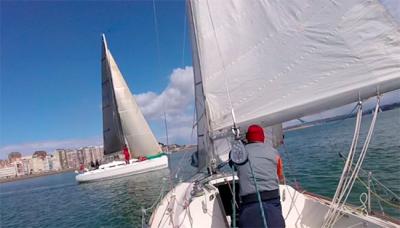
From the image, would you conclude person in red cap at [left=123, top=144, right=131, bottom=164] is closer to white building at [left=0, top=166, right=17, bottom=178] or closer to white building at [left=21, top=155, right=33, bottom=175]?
white building at [left=0, top=166, right=17, bottom=178]

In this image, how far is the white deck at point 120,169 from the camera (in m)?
38.4

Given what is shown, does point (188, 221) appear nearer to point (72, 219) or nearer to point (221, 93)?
point (221, 93)

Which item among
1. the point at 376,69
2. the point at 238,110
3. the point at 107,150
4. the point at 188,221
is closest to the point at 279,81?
the point at 238,110

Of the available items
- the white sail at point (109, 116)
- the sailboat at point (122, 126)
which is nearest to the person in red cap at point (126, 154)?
the sailboat at point (122, 126)

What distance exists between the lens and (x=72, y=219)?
1780 cm

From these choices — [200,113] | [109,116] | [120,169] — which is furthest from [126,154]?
[200,113]

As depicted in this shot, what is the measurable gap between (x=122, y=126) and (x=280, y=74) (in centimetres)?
3708

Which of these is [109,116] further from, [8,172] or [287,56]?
[8,172]

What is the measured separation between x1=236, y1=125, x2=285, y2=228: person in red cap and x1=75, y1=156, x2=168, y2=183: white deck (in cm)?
3540

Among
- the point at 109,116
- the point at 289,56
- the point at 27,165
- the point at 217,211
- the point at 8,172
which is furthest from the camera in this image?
the point at 27,165

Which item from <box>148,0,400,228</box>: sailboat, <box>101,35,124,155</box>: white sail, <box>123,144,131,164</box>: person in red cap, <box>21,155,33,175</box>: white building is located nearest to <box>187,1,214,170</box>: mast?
<box>148,0,400,228</box>: sailboat

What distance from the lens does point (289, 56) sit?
515cm

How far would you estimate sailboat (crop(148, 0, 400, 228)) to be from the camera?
443 centimetres

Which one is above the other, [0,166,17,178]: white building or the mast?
[0,166,17,178]: white building
